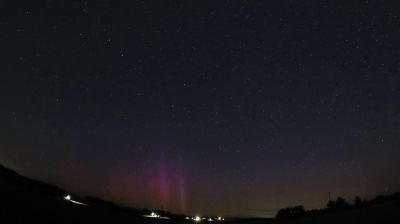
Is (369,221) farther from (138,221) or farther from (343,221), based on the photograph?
(138,221)

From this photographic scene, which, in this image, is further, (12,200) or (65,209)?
(65,209)

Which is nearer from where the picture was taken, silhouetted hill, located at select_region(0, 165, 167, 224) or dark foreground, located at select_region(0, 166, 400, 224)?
silhouetted hill, located at select_region(0, 165, 167, 224)

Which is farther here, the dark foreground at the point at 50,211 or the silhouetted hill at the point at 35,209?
the dark foreground at the point at 50,211

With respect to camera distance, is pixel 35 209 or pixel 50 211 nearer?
pixel 35 209

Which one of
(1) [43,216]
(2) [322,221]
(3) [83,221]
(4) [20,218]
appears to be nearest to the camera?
(4) [20,218]

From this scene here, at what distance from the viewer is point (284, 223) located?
30562 millimetres

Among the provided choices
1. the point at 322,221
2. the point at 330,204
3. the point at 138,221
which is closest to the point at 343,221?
the point at 322,221

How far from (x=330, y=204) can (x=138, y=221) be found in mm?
54890

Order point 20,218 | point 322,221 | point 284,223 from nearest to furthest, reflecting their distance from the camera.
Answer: point 20,218, point 322,221, point 284,223

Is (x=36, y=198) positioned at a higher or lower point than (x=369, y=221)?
higher

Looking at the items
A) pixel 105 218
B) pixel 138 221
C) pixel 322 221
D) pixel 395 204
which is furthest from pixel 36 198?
pixel 395 204

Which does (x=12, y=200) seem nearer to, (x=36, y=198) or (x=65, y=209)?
(x=36, y=198)

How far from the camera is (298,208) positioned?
7644 cm

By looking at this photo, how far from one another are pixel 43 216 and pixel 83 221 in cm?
268
